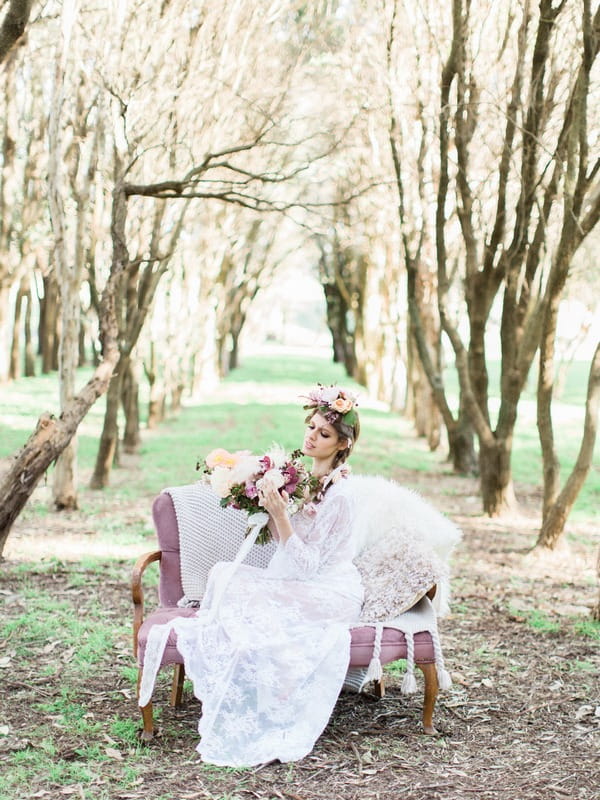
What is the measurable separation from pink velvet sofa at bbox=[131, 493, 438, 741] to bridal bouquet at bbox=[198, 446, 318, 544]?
678mm

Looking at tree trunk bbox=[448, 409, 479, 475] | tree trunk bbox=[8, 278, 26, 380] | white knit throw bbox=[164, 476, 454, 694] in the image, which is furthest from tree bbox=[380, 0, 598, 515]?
tree trunk bbox=[8, 278, 26, 380]

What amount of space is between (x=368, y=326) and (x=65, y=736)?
77.4 feet

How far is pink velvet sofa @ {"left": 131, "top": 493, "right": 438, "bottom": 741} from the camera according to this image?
462 cm

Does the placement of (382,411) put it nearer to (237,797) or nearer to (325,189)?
(325,189)

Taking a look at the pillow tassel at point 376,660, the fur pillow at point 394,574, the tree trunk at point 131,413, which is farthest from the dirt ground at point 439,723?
the tree trunk at point 131,413

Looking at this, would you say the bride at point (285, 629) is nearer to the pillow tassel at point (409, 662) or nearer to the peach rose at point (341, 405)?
the peach rose at point (341, 405)

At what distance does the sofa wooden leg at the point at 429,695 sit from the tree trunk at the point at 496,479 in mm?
6439

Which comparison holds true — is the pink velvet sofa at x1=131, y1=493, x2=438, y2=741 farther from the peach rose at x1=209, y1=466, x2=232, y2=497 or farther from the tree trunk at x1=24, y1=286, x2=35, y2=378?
the tree trunk at x1=24, y1=286, x2=35, y2=378

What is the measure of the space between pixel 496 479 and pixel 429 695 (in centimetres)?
660

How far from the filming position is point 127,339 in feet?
44.1

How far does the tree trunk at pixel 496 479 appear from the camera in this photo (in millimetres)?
11055

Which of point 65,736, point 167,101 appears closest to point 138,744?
point 65,736

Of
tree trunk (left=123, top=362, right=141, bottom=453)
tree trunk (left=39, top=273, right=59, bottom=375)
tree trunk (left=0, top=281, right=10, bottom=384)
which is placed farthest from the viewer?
tree trunk (left=39, top=273, right=59, bottom=375)

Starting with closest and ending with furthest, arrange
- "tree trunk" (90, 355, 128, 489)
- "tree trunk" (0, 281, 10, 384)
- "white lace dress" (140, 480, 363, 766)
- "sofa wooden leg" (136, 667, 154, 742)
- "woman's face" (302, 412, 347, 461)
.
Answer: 1. "white lace dress" (140, 480, 363, 766)
2. "sofa wooden leg" (136, 667, 154, 742)
3. "woman's face" (302, 412, 347, 461)
4. "tree trunk" (90, 355, 128, 489)
5. "tree trunk" (0, 281, 10, 384)
